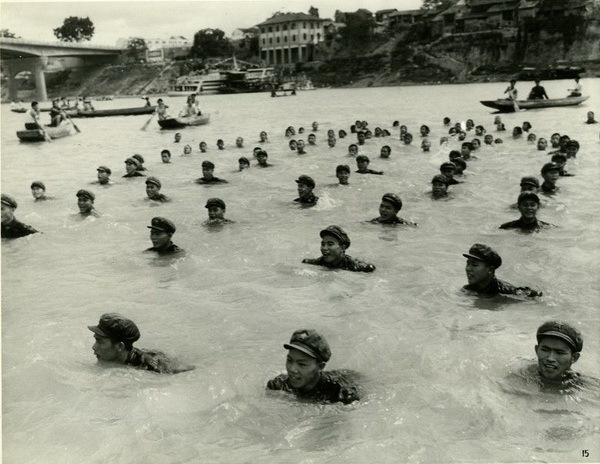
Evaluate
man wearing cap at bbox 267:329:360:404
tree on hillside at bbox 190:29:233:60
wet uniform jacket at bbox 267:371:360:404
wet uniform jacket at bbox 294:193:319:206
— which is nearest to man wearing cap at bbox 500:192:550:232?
wet uniform jacket at bbox 294:193:319:206

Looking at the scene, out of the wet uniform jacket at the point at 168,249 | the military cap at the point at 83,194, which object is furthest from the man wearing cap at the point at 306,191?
the military cap at the point at 83,194

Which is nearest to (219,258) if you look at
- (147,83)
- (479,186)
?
(479,186)

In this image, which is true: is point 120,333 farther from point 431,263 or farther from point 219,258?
point 431,263

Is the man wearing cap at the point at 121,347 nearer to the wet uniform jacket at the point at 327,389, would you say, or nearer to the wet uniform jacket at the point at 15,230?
the wet uniform jacket at the point at 327,389

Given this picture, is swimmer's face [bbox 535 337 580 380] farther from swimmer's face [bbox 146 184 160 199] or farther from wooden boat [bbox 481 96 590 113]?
wooden boat [bbox 481 96 590 113]

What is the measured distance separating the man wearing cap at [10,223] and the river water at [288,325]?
0.29m

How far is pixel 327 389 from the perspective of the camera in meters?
5.61

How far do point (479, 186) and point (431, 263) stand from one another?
23.5 ft

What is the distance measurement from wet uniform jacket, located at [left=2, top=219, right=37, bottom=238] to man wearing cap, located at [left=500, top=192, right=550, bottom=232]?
32.7 feet

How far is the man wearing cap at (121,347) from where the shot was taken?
19.4 feet

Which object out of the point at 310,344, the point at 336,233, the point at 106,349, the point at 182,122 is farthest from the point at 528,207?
the point at 182,122

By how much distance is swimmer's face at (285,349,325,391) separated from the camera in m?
5.17

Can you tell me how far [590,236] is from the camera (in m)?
11.8

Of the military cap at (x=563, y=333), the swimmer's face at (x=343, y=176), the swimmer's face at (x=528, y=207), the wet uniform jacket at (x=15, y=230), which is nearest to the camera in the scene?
the military cap at (x=563, y=333)
